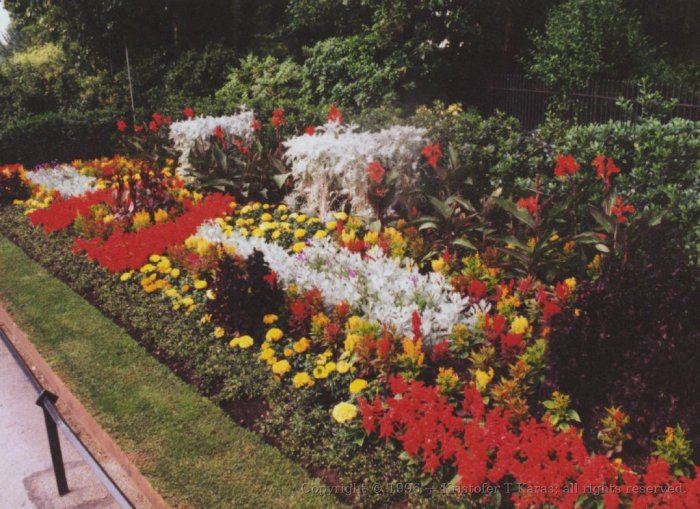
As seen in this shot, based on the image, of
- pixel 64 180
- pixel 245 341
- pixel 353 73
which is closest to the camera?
pixel 245 341

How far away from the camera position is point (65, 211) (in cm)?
788

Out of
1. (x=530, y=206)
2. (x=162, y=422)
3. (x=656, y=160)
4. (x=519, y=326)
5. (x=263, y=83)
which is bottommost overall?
(x=162, y=422)

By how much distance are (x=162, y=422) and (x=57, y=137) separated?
11292mm

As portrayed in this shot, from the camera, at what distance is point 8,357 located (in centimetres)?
547

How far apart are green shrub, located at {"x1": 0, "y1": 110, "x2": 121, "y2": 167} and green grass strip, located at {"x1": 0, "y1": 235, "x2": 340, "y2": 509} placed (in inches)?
329

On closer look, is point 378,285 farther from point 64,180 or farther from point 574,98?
point 574,98

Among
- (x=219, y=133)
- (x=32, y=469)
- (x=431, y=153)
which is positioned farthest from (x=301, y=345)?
(x=219, y=133)

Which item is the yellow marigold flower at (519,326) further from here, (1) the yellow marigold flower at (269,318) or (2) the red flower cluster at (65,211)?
(2) the red flower cluster at (65,211)

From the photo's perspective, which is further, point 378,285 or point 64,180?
point 64,180

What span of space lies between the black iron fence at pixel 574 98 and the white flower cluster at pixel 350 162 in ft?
14.2

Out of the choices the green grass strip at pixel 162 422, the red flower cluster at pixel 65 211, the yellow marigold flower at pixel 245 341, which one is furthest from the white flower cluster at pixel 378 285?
the red flower cluster at pixel 65 211

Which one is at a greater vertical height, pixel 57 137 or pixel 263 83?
pixel 263 83

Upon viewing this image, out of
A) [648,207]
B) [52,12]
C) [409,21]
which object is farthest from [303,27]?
[648,207]

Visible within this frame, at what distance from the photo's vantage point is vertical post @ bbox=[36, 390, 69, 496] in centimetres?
326
